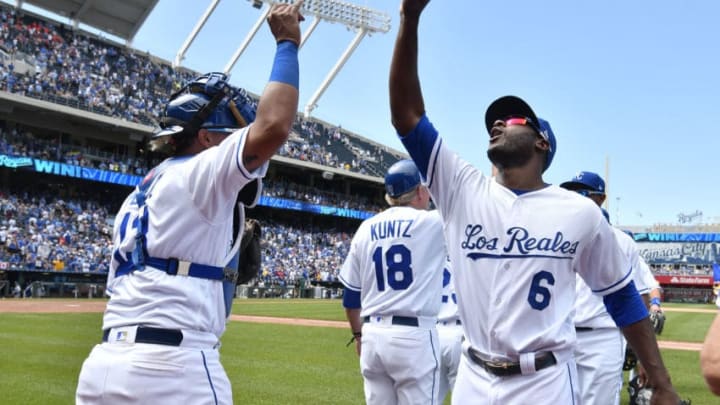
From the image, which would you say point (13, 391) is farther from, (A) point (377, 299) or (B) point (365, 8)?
(B) point (365, 8)

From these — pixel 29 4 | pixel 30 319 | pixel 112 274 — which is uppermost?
pixel 29 4

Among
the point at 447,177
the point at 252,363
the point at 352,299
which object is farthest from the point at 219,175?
the point at 252,363

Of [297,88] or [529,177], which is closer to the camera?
[297,88]

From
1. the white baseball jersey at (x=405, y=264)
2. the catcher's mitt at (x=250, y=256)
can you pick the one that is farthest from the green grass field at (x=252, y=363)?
the catcher's mitt at (x=250, y=256)

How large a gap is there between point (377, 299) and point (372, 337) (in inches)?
12.0

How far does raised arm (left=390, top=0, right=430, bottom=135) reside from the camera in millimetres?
3057

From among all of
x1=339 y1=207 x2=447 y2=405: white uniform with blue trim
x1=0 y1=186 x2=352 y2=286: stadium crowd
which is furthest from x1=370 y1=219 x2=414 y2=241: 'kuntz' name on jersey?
x1=0 y1=186 x2=352 y2=286: stadium crowd

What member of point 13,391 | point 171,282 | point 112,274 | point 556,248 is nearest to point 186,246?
point 171,282

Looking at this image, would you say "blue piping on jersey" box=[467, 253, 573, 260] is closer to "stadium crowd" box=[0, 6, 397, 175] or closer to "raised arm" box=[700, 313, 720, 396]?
"raised arm" box=[700, 313, 720, 396]

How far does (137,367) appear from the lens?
255 cm

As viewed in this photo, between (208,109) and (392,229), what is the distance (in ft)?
8.10

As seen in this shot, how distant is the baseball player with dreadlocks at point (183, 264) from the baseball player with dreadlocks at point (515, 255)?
0.83 meters

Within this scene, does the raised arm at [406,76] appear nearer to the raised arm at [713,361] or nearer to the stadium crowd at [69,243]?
the raised arm at [713,361]

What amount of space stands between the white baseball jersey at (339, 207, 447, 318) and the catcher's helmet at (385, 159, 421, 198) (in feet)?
0.72
